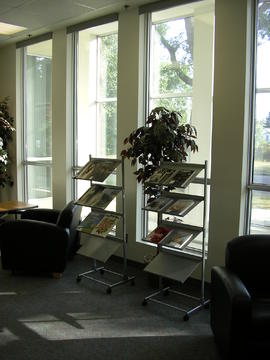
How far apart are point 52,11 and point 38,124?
2.32 metres

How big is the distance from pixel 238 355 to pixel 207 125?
103 inches

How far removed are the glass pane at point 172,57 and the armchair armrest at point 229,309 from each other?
2501 millimetres

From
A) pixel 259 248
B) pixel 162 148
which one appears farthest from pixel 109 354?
pixel 162 148

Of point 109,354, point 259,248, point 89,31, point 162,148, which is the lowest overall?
point 109,354

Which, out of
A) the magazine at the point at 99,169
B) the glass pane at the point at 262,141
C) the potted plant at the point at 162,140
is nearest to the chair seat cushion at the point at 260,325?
Answer: the glass pane at the point at 262,141

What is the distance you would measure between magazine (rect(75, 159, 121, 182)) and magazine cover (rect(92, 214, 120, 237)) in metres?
0.44

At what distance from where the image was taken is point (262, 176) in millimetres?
4047

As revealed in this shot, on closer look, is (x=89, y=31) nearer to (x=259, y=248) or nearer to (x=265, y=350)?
(x=259, y=248)

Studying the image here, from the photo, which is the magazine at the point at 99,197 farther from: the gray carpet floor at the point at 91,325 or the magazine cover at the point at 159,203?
the gray carpet floor at the point at 91,325

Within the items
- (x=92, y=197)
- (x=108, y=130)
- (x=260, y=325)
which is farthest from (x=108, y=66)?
(x=260, y=325)

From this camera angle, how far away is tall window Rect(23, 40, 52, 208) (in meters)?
6.74

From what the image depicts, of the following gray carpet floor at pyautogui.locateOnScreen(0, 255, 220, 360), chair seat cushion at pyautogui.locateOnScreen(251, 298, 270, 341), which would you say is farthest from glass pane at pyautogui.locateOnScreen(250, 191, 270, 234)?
chair seat cushion at pyautogui.locateOnScreen(251, 298, 270, 341)

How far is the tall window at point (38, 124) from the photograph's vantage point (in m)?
6.74

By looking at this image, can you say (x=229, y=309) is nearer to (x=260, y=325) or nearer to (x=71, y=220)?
(x=260, y=325)
